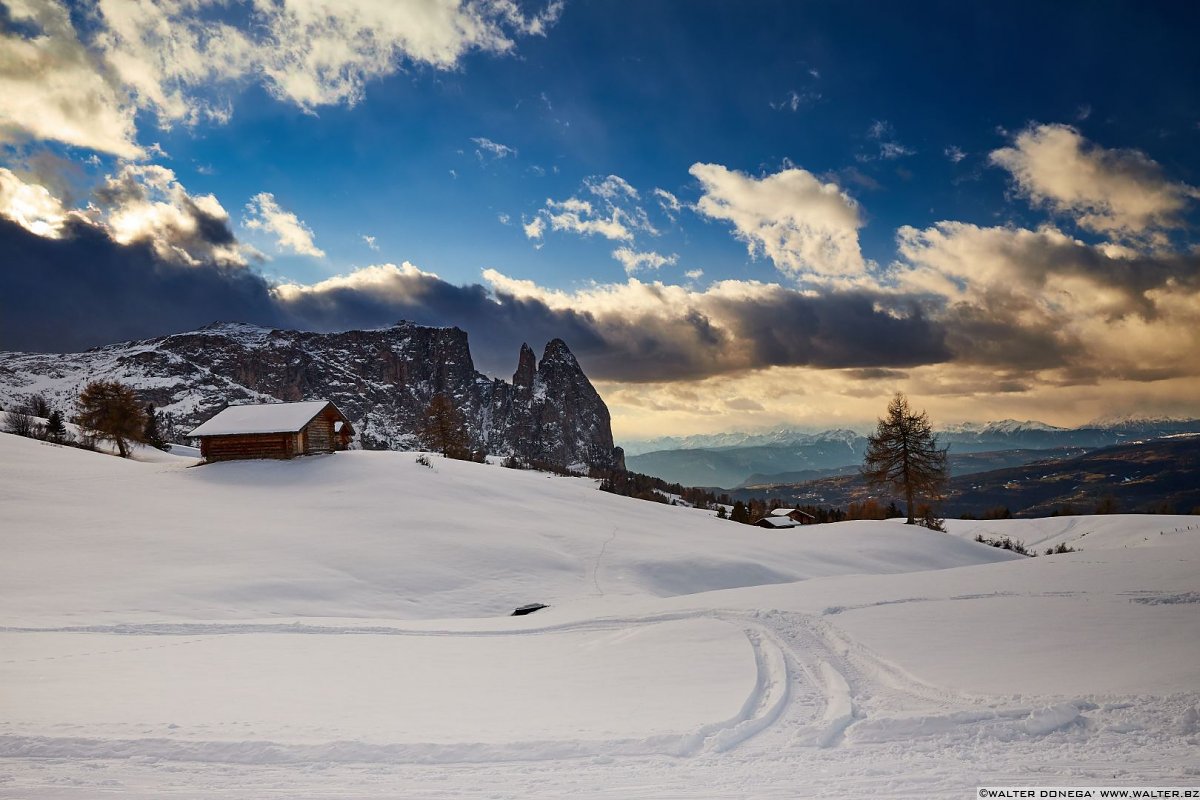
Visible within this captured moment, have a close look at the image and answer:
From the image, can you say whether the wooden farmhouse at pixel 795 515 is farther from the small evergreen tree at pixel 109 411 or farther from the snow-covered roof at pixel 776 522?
the small evergreen tree at pixel 109 411

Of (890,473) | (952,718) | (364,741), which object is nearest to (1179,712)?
(952,718)

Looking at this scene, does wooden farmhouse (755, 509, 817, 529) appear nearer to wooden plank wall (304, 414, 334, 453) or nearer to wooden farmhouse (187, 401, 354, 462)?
wooden plank wall (304, 414, 334, 453)

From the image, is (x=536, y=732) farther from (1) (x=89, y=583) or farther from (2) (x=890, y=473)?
(2) (x=890, y=473)

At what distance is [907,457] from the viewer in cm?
4450

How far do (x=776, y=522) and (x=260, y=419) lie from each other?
5713cm

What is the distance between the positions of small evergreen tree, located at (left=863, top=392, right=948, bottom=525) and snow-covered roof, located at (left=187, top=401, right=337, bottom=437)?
45167 millimetres

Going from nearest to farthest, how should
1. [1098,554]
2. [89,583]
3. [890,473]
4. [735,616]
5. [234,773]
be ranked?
[234,773], [735,616], [89,583], [1098,554], [890,473]

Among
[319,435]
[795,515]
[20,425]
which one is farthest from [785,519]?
[20,425]

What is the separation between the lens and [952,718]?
812 cm

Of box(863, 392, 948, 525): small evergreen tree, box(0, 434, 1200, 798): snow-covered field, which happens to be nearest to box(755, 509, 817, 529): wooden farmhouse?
box(863, 392, 948, 525): small evergreen tree

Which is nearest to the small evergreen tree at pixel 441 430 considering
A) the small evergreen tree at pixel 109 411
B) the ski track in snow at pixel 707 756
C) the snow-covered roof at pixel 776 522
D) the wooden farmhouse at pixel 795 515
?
the small evergreen tree at pixel 109 411

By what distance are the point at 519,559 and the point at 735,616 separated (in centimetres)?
1306

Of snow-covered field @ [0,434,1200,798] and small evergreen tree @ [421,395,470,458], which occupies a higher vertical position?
small evergreen tree @ [421,395,470,458]

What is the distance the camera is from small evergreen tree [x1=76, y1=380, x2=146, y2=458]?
182 ft
